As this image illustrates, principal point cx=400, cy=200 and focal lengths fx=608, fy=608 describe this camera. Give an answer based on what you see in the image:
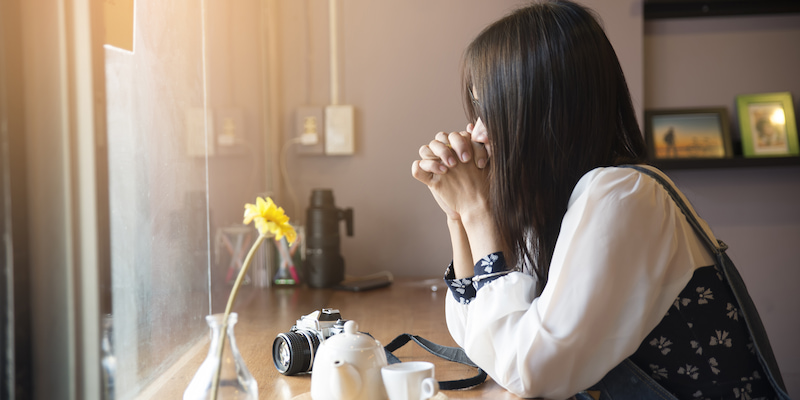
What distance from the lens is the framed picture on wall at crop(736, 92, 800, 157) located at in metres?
2.02

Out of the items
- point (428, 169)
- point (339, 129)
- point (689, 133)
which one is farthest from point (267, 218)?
point (689, 133)

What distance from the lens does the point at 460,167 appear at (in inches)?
38.6

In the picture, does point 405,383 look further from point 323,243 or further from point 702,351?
point 323,243

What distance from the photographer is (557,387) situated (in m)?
0.76

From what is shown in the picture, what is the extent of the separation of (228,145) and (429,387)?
91 cm

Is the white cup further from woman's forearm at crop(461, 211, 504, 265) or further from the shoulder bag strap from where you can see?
the shoulder bag strap

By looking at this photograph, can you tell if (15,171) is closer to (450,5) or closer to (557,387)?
(557,387)

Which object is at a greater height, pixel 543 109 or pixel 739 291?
pixel 543 109

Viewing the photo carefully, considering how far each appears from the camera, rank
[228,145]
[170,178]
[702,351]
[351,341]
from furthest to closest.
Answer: [228,145], [170,178], [702,351], [351,341]

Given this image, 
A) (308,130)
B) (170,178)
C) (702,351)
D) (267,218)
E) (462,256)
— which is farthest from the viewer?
(308,130)

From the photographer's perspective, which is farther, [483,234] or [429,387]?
[483,234]

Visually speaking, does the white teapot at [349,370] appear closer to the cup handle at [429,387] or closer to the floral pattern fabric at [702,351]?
the cup handle at [429,387]

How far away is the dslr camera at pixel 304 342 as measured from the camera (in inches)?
34.5

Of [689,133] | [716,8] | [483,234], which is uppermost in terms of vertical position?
[716,8]
